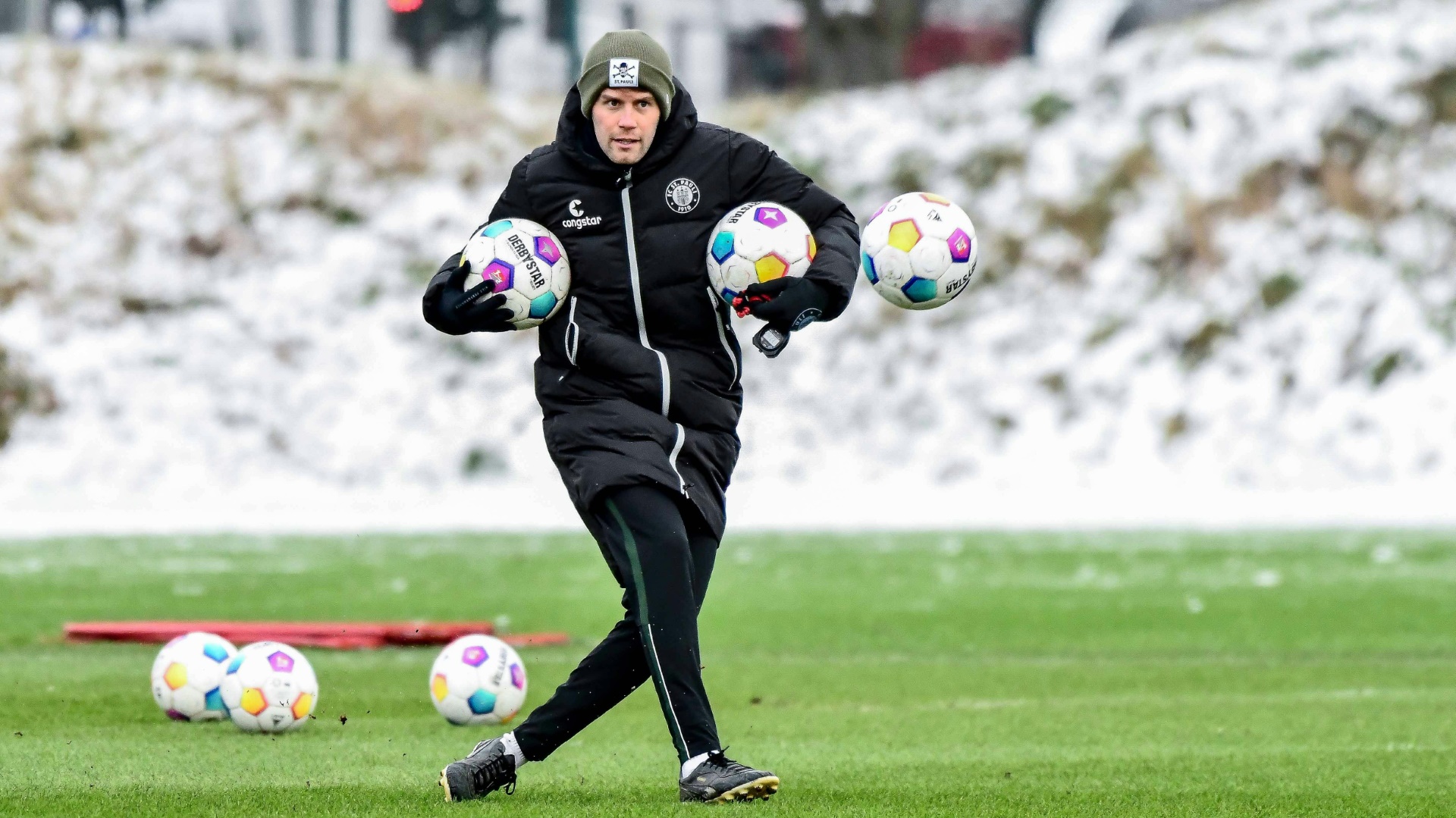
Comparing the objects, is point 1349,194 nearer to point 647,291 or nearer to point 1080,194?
point 1080,194

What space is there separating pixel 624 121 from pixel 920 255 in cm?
105

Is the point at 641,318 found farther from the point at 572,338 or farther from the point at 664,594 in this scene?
the point at 664,594

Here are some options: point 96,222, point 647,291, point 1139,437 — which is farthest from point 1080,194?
point 647,291

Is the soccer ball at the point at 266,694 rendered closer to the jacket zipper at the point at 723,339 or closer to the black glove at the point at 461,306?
the black glove at the point at 461,306

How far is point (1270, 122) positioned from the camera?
31.0 m

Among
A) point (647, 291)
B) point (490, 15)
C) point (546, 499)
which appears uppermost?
point (490, 15)

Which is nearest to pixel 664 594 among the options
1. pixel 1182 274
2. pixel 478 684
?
pixel 478 684

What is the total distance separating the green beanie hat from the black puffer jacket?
106mm

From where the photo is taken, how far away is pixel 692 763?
603cm

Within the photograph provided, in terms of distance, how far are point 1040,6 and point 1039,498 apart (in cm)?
1344

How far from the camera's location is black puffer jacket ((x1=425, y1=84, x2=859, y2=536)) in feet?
20.2

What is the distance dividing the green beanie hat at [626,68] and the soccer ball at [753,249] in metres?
0.40

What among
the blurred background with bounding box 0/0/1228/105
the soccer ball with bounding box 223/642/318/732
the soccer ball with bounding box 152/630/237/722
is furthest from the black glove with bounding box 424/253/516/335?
the blurred background with bounding box 0/0/1228/105

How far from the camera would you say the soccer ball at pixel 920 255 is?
259 inches
